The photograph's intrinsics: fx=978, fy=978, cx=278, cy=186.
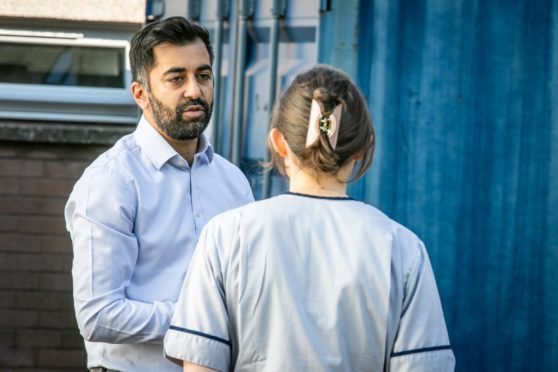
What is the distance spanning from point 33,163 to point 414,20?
1.95 meters

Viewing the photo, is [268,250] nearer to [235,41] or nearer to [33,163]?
[235,41]

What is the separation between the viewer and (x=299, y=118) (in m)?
2.21

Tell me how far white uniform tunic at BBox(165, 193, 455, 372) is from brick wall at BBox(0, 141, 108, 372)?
2664mm

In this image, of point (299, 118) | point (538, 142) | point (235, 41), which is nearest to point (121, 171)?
point (299, 118)

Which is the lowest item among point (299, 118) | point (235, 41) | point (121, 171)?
point (121, 171)

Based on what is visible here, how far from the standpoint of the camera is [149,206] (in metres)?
2.79

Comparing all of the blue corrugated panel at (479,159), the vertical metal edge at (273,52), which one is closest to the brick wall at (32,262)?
the vertical metal edge at (273,52)

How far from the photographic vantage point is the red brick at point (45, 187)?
476 centimetres

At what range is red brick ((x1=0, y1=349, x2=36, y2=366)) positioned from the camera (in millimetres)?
4750

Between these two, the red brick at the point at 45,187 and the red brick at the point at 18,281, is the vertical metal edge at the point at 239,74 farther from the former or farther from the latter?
the red brick at the point at 18,281

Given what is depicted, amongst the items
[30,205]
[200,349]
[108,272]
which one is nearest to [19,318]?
[30,205]

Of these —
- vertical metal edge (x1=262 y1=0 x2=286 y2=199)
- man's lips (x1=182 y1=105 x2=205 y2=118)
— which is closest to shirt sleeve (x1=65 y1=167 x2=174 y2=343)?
man's lips (x1=182 y1=105 x2=205 y2=118)

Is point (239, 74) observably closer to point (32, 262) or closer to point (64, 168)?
point (64, 168)

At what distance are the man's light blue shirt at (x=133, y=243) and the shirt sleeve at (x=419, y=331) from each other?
30.1 inches
